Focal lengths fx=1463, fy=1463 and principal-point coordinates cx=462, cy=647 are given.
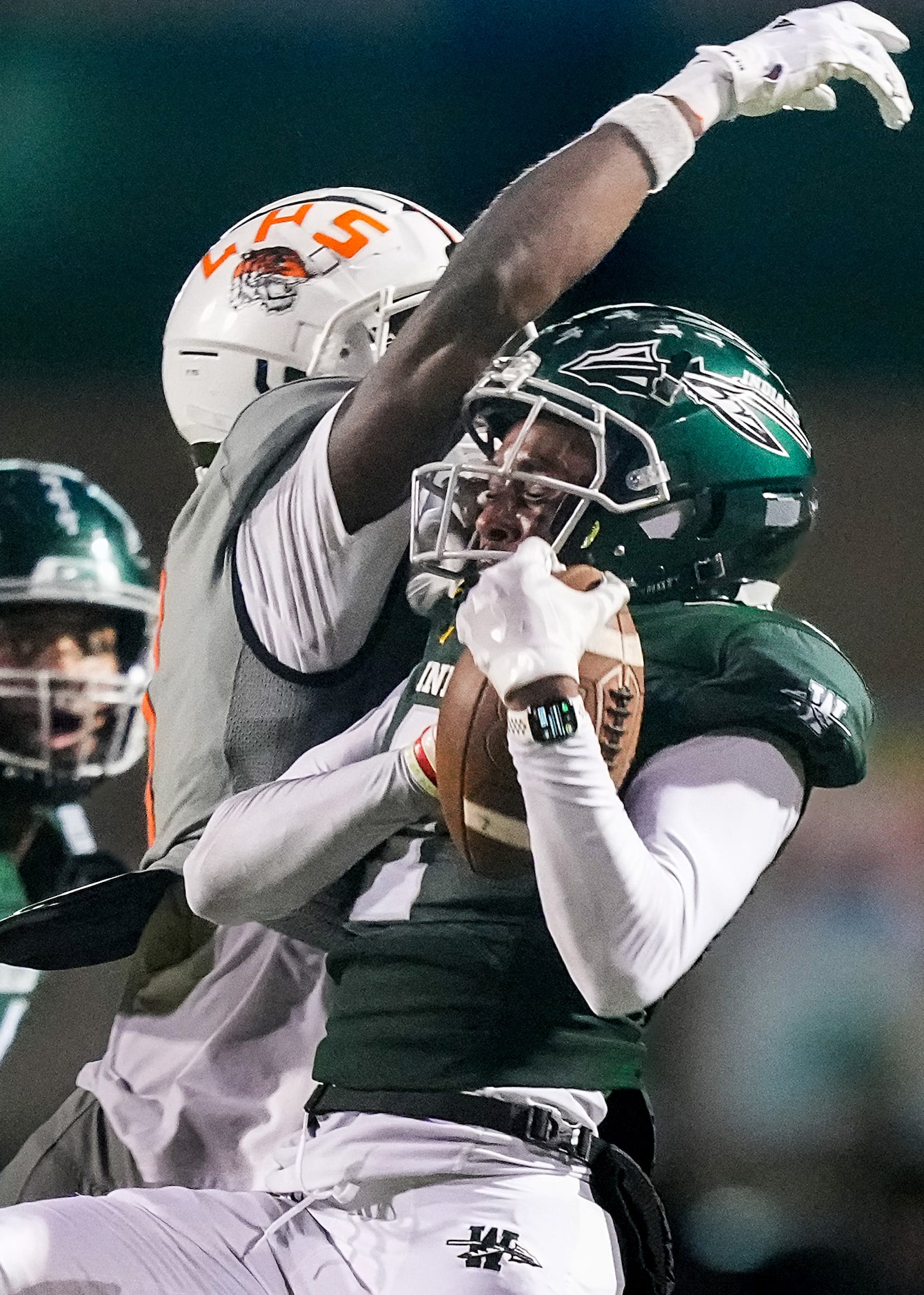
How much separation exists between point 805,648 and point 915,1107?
480 millimetres

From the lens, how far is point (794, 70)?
147 cm

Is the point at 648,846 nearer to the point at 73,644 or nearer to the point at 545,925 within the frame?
the point at 545,925

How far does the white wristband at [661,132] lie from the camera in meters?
1.45

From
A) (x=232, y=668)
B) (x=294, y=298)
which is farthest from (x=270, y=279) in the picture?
(x=232, y=668)

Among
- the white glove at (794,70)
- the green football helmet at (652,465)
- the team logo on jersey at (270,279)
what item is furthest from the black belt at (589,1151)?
the white glove at (794,70)

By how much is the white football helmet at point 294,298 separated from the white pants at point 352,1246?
2.69 ft

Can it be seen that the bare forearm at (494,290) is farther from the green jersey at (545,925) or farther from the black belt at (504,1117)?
the black belt at (504,1117)

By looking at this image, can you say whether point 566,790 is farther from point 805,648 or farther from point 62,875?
point 62,875

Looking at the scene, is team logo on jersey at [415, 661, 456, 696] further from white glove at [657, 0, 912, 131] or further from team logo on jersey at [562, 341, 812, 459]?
white glove at [657, 0, 912, 131]

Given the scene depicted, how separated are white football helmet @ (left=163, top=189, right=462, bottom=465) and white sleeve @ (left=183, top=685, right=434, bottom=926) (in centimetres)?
40

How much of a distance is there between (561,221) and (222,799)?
0.68 meters

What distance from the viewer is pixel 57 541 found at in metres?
1.69

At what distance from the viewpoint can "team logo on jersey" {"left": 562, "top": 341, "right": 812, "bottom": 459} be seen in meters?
1.40

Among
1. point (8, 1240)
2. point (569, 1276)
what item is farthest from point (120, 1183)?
point (569, 1276)
